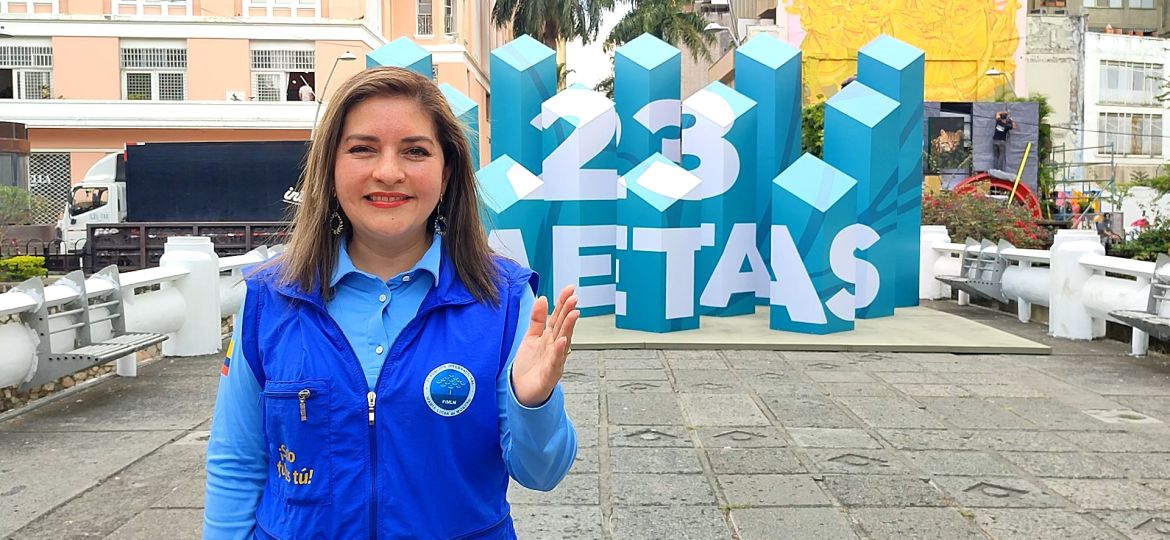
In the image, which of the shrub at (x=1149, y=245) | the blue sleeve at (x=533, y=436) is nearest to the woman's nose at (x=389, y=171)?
the blue sleeve at (x=533, y=436)

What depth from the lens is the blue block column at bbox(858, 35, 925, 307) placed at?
11492mm

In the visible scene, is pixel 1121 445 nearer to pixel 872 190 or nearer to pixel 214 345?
pixel 872 190

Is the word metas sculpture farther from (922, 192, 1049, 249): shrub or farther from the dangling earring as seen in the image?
the dangling earring

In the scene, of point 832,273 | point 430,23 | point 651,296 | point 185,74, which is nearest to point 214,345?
point 651,296

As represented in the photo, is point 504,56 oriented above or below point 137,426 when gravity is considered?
above

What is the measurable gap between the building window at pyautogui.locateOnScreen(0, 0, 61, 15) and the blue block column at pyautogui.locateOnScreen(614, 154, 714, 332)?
91.3 ft

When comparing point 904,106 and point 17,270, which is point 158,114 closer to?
point 17,270

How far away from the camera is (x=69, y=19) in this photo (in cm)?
3008

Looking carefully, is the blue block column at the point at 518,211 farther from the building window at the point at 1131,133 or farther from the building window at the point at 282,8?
the building window at the point at 1131,133

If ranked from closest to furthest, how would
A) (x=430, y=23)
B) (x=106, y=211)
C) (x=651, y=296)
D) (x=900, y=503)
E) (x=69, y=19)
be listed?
(x=900, y=503)
(x=651, y=296)
(x=106, y=211)
(x=69, y=19)
(x=430, y=23)

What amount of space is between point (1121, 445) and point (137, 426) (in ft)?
18.8

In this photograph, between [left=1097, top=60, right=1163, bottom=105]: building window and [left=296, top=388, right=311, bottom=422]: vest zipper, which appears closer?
[left=296, top=388, right=311, bottom=422]: vest zipper

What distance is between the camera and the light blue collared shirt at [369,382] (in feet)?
6.26

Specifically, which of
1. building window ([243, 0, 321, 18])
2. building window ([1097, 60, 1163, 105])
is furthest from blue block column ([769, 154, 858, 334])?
building window ([1097, 60, 1163, 105])
